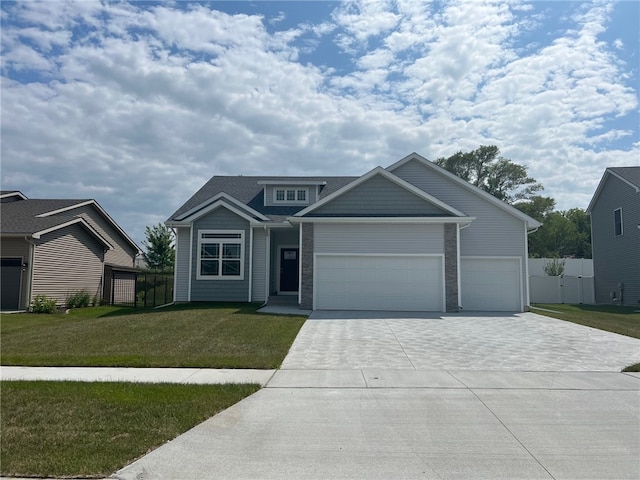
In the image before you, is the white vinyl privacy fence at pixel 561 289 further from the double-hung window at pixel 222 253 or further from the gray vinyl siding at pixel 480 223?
the double-hung window at pixel 222 253

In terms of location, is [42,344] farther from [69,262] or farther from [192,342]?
[69,262]

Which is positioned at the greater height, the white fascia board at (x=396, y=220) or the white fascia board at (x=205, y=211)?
the white fascia board at (x=205, y=211)

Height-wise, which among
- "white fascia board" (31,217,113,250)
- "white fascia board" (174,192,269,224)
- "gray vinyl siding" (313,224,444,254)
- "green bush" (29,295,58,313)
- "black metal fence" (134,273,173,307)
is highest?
"white fascia board" (174,192,269,224)

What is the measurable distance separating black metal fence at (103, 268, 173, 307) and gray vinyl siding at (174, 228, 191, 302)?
1.46 metres

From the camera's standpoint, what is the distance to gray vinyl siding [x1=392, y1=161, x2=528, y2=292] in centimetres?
1981

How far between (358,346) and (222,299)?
10.6 m

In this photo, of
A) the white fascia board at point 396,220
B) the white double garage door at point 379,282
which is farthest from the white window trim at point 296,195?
the white double garage door at point 379,282

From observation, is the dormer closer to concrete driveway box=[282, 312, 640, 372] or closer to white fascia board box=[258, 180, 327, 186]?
white fascia board box=[258, 180, 327, 186]

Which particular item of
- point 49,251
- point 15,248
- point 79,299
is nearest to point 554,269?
point 79,299

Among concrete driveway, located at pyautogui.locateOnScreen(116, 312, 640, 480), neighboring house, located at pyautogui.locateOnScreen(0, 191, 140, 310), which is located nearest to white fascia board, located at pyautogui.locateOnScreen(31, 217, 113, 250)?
neighboring house, located at pyautogui.locateOnScreen(0, 191, 140, 310)

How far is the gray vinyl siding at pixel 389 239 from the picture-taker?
17.8m

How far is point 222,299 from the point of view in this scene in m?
20.2

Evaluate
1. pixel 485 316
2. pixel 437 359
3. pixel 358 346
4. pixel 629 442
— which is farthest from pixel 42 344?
pixel 485 316

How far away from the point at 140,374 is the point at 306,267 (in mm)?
10166
